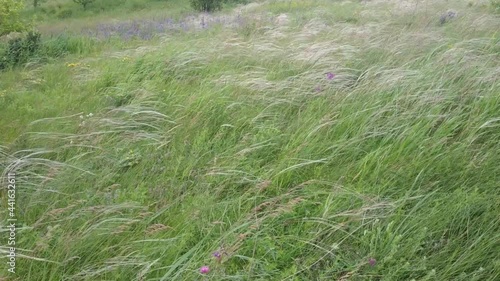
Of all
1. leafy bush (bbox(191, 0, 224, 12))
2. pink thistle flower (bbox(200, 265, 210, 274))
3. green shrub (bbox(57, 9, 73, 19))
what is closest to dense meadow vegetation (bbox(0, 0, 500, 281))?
pink thistle flower (bbox(200, 265, 210, 274))

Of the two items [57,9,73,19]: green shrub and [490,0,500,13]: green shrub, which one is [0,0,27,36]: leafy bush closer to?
[490,0,500,13]: green shrub

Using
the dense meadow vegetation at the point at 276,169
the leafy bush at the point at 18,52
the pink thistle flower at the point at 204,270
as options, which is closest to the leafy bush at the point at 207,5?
the leafy bush at the point at 18,52

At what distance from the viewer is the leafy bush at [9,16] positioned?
9938 millimetres

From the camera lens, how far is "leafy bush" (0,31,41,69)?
7.22m

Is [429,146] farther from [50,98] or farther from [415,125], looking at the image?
[50,98]

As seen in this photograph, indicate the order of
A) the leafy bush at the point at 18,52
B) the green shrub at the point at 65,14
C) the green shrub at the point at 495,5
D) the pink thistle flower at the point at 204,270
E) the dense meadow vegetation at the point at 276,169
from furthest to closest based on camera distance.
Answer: the green shrub at the point at 65,14 < the leafy bush at the point at 18,52 < the green shrub at the point at 495,5 < the dense meadow vegetation at the point at 276,169 < the pink thistle flower at the point at 204,270

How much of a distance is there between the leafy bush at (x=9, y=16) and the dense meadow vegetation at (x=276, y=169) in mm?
6818

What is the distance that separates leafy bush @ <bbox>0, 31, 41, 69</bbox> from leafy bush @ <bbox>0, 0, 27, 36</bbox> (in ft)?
8.02

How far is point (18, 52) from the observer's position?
7.55 m

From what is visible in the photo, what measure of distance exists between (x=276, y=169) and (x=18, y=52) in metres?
6.92

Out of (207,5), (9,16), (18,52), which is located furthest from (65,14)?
(18,52)

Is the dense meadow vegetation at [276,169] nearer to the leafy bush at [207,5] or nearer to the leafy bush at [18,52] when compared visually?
the leafy bush at [18,52]

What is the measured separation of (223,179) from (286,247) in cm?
67

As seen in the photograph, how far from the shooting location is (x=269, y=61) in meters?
4.41
